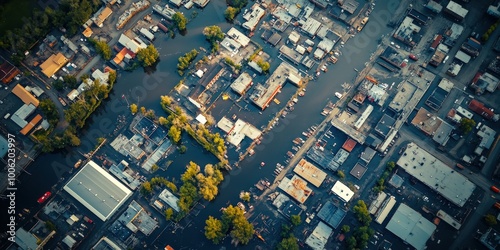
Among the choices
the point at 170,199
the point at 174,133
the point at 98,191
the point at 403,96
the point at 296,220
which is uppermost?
the point at 403,96

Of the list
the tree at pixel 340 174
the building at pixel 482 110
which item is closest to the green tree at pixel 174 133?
the tree at pixel 340 174

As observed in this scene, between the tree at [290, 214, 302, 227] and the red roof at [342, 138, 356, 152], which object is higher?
the red roof at [342, 138, 356, 152]

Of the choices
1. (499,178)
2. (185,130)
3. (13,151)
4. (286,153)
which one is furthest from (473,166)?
(13,151)

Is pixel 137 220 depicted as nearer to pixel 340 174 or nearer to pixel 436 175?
pixel 340 174

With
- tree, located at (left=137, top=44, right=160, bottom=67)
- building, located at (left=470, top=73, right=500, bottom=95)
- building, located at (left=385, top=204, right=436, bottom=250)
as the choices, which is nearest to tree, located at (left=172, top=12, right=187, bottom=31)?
tree, located at (left=137, top=44, right=160, bottom=67)

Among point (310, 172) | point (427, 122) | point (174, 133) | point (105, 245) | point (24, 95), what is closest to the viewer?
point (105, 245)

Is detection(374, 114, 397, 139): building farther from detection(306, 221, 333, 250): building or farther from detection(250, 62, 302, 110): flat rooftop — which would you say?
detection(306, 221, 333, 250): building

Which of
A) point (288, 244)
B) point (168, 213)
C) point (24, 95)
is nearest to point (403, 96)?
point (288, 244)
